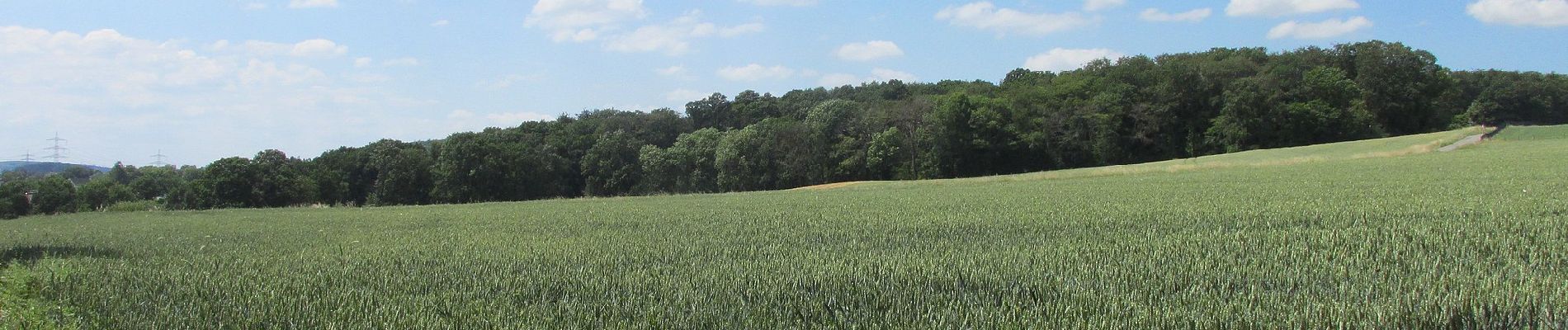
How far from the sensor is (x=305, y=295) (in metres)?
8.01

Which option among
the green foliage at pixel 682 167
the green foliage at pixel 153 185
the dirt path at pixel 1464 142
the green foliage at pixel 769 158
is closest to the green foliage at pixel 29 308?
the dirt path at pixel 1464 142

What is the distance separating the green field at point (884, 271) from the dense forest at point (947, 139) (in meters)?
62.7

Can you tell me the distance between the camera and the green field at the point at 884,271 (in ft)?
20.2

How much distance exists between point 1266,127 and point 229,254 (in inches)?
3178

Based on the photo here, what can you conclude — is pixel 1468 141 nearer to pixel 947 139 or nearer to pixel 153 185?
pixel 947 139

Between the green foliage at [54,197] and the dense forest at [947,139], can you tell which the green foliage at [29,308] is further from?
the dense forest at [947,139]

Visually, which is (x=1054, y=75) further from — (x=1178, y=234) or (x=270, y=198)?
(x=1178, y=234)

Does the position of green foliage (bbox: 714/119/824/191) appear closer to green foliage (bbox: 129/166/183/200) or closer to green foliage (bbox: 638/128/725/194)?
green foliage (bbox: 638/128/725/194)

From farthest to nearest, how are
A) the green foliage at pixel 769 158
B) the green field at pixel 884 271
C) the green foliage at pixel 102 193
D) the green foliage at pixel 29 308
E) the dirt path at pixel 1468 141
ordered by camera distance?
the green foliage at pixel 769 158 → the green foliage at pixel 102 193 → the dirt path at pixel 1468 141 → the green foliage at pixel 29 308 → the green field at pixel 884 271

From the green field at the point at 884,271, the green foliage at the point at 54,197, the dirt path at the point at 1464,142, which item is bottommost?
the green field at the point at 884,271

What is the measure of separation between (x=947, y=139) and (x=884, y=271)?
248ft

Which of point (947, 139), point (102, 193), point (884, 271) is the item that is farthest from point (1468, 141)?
point (102, 193)

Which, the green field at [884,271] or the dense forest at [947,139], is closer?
the green field at [884,271]

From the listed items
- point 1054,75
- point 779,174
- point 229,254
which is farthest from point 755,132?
point 229,254
